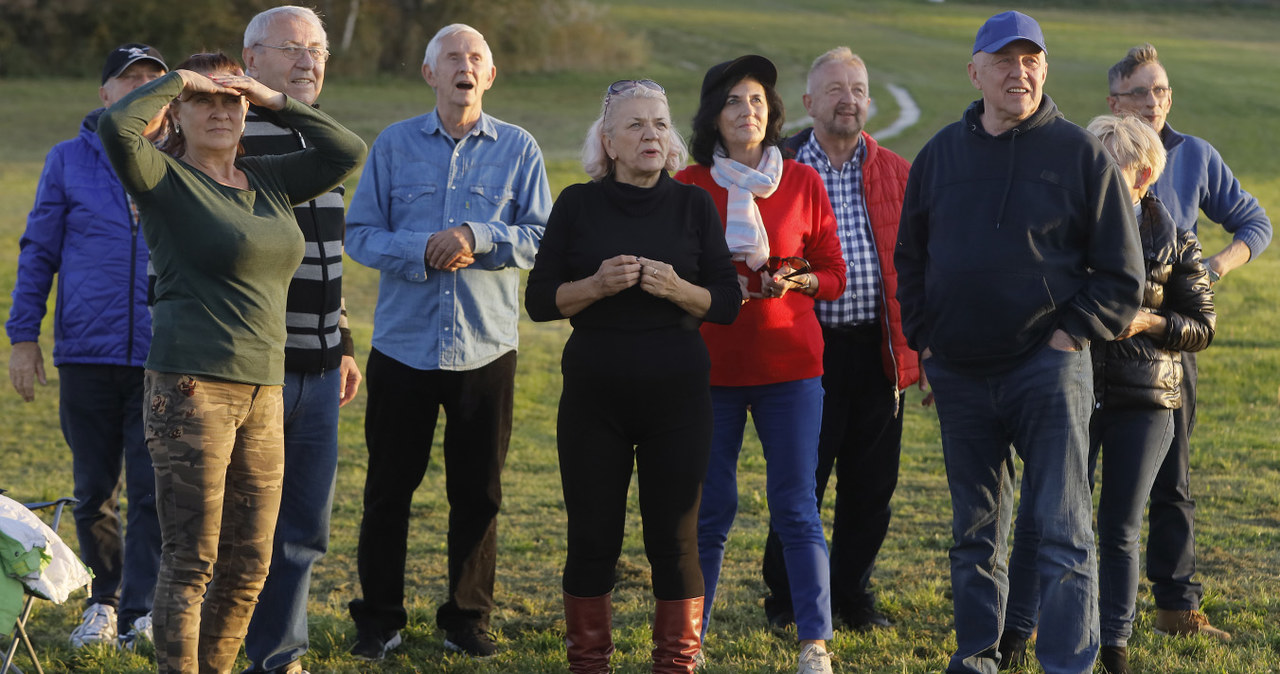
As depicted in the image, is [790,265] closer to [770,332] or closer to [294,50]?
[770,332]

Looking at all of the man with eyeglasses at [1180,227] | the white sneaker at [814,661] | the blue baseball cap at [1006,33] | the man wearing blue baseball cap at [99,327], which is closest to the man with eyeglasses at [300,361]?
the man wearing blue baseball cap at [99,327]

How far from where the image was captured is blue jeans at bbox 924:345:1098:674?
4.38 meters

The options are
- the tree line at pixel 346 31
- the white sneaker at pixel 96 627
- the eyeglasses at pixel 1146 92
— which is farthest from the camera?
the tree line at pixel 346 31

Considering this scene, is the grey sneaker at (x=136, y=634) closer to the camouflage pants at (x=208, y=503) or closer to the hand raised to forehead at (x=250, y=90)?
the camouflage pants at (x=208, y=503)

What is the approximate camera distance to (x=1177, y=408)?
507 centimetres

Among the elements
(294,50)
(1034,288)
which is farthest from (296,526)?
(1034,288)

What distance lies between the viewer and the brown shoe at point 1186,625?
5.21 meters

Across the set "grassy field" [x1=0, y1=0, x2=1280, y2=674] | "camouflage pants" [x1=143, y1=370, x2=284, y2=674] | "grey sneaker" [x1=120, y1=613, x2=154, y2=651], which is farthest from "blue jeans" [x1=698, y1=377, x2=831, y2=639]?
"grey sneaker" [x1=120, y1=613, x2=154, y2=651]

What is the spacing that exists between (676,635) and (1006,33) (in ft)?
7.62

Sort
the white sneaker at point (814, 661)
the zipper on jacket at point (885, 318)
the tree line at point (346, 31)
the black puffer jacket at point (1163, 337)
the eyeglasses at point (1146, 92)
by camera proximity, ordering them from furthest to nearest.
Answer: the tree line at point (346, 31) → the eyeglasses at point (1146, 92) → the zipper on jacket at point (885, 318) → the white sneaker at point (814, 661) → the black puffer jacket at point (1163, 337)

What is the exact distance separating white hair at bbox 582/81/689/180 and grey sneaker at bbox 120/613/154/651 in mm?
2563

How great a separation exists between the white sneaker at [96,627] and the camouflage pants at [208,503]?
1317 millimetres

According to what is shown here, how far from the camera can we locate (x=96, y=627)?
209 inches

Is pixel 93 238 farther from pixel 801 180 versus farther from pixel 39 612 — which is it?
pixel 801 180
